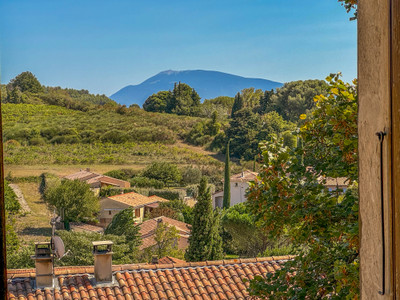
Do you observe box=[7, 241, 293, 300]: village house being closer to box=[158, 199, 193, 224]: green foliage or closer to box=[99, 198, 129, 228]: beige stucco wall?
box=[158, 199, 193, 224]: green foliage

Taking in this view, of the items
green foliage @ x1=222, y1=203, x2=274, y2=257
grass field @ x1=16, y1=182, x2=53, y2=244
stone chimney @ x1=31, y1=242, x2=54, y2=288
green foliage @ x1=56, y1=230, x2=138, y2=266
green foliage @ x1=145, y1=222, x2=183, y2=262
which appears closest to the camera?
stone chimney @ x1=31, y1=242, x2=54, y2=288

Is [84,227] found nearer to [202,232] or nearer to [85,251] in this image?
[85,251]

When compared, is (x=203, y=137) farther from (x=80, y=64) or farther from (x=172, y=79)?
(x=172, y=79)

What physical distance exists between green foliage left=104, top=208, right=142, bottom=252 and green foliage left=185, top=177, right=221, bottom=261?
5.27ft

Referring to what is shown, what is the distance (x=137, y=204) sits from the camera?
71.6ft

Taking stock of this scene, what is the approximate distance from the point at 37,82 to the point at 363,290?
49905mm

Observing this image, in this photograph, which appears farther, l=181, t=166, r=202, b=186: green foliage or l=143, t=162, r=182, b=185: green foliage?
l=181, t=166, r=202, b=186: green foliage

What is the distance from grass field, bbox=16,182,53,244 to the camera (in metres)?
19.8

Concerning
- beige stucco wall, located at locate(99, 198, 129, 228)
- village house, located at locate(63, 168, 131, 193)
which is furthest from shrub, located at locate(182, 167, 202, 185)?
beige stucco wall, located at locate(99, 198, 129, 228)

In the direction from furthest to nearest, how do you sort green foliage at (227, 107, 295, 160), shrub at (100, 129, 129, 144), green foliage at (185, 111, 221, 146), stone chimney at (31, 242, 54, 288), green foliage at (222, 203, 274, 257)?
green foliage at (185, 111, 221, 146) < shrub at (100, 129, 129, 144) < green foliage at (227, 107, 295, 160) < green foliage at (222, 203, 274, 257) < stone chimney at (31, 242, 54, 288)

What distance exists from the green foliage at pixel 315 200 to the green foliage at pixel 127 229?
35.7 feet

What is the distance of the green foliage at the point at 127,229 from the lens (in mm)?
14266

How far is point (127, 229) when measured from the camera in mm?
14797

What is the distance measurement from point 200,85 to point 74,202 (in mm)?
106171
